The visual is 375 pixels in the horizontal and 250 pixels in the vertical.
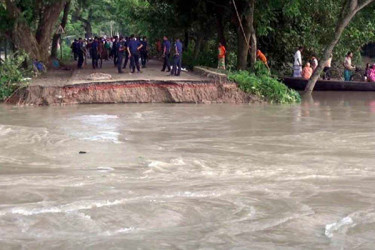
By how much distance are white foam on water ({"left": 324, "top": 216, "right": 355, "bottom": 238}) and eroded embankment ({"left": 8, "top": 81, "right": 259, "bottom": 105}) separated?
13844mm

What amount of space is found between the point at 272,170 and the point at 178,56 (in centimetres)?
1296

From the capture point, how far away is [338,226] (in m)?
7.27

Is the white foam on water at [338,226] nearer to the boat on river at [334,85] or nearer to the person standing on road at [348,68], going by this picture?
the boat on river at [334,85]

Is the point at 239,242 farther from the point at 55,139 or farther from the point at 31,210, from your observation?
the point at 55,139

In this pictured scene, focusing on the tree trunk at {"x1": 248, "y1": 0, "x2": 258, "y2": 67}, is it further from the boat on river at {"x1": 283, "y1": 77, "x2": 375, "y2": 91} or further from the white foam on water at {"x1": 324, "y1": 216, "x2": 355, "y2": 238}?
the white foam on water at {"x1": 324, "y1": 216, "x2": 355, "y2": 238}

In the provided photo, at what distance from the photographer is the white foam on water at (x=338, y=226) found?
23.1 feet

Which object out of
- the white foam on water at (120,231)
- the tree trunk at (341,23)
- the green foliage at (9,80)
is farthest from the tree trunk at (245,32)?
the white foam on water at (120,231)

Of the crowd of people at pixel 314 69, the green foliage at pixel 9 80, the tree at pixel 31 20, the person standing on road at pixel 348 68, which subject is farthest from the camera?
the person standing on road at pixel 348 68

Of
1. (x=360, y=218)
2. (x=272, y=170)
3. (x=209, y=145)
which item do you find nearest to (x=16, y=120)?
(x=209, y=145)

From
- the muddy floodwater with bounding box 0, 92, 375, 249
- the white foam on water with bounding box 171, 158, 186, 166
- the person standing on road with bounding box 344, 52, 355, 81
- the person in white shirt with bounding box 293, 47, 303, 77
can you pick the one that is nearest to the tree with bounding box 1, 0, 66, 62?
the person in white shirt with bounding box 293, 47, 303, 77

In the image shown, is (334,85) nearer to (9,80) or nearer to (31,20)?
(9,80)

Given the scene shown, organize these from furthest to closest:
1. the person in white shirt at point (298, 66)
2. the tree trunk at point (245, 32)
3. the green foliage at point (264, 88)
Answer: the person in white shirt at point (298, 66) < the tree trunk at point (245, 32) < the green foliage at point (264, 88)

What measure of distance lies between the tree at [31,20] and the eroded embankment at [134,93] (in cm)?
562

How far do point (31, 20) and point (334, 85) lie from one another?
12.9m
